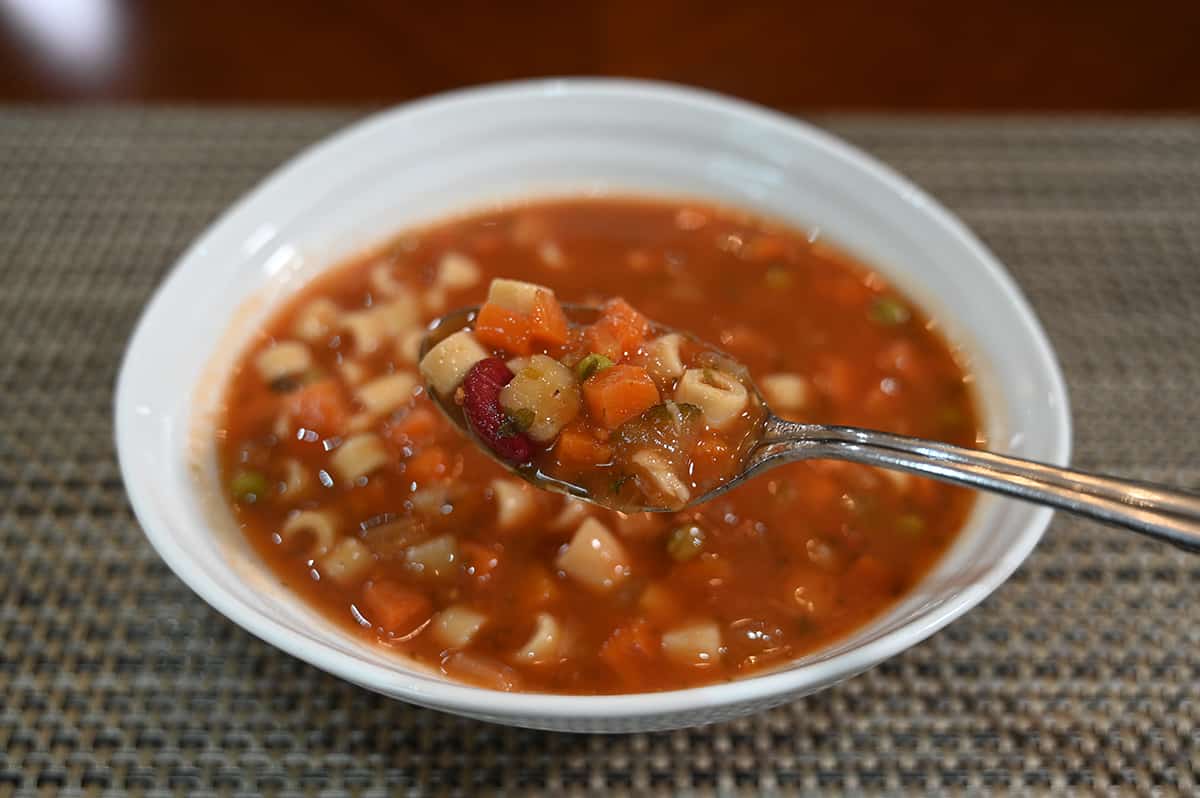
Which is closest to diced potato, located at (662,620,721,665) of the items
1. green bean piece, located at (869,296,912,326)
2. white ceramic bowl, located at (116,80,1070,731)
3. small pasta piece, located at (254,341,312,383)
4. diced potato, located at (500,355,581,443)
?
white ceramic bowl, located at (116,80,1070,731)

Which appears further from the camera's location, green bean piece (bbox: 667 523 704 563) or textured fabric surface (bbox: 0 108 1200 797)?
green bean piece (bbox: 667 523 704 563)

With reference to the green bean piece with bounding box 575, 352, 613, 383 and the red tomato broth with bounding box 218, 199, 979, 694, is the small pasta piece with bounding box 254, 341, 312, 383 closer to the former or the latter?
the red tomato broth with bounding box 218, 199, 979, 694

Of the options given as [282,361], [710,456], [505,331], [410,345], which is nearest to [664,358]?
[710,456]

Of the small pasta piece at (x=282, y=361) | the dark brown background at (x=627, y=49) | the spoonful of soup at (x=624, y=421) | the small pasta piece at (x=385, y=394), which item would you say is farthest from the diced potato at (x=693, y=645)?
the dark brown background at (x=627, y=49)

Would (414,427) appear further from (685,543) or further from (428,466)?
(685,543)

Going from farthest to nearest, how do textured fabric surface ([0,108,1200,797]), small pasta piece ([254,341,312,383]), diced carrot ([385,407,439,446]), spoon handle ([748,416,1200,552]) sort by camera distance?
small pasta piece ([254,341,312,383]) → diced carrot ([385,407,439,446]) → textured fabric surface ([0,108,1200,797]) → spoon handle ([748,416,1200,552])

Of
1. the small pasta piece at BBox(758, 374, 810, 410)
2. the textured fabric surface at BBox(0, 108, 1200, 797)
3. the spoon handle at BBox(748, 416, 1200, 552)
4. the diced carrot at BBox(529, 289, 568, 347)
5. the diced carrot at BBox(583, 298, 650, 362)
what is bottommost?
the textured fabric surface at BBox(0, 108, 1200, 797)

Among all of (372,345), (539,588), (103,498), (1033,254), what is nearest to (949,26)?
(1033,254)
